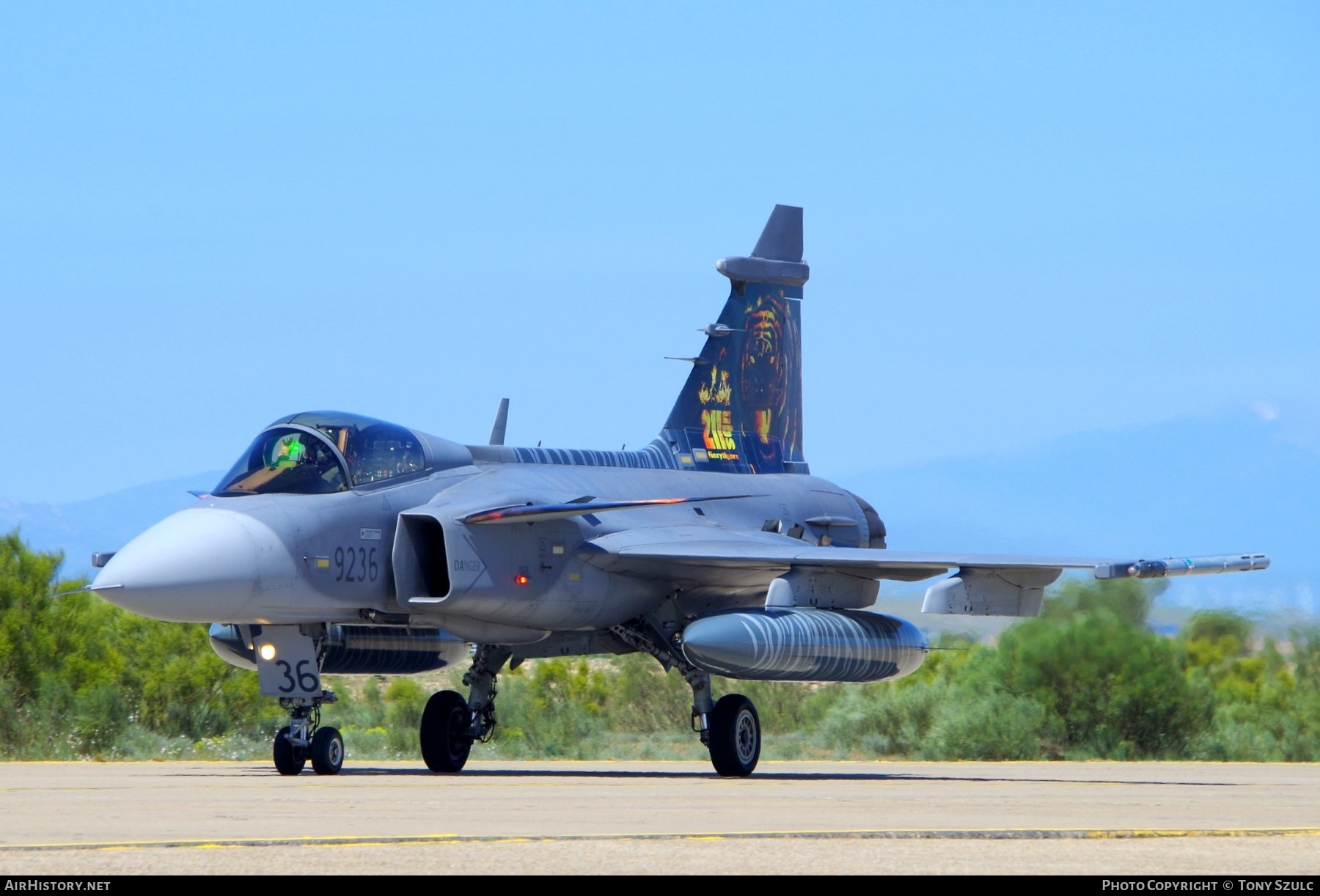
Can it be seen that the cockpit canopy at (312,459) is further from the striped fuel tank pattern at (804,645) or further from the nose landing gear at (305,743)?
the striped fuel tank pattern at (804,645)

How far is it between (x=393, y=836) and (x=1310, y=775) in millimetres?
12281

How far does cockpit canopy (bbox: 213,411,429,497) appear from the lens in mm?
15250

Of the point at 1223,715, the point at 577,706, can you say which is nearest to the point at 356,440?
the point at 577,706

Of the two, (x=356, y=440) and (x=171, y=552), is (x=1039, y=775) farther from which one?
(x=171, y=552)

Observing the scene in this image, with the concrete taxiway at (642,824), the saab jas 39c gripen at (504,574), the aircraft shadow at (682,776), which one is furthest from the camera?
the aircraft shadow at (682,776)

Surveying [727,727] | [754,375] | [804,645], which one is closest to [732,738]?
[727,727]

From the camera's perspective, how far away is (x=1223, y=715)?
83.9 ft

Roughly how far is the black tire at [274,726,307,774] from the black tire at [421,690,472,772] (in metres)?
1.95

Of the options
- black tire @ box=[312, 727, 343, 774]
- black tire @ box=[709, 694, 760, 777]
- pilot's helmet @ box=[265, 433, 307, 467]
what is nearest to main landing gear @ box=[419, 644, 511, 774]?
black tire @ box=[312, 727, 343, 774]

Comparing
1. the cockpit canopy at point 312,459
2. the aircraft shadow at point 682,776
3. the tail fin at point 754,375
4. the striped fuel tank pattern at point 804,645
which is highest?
the tail fin at point 754,375

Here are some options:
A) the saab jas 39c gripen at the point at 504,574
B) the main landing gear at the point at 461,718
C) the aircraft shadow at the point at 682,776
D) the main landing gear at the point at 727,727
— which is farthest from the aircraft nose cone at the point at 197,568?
the main landing gear at the point at 727,727

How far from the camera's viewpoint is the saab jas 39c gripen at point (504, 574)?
48.6 feet

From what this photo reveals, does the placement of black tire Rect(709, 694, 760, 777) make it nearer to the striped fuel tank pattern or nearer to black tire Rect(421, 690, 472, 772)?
the striped fuel tank pattern

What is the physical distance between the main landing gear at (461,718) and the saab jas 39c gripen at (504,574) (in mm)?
22
